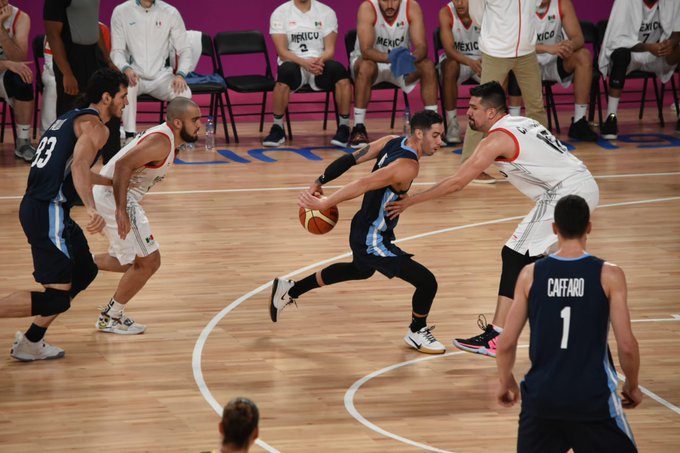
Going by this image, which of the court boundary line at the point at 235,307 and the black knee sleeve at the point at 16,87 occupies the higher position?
the black knee sleeve at the point at 16,87

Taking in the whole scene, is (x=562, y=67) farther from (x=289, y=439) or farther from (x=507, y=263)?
(x=289, y=439)

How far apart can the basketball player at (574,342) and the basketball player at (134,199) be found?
126 inches

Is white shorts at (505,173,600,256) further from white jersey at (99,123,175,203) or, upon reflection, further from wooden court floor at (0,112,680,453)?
white jersey at (99,123,175,203)

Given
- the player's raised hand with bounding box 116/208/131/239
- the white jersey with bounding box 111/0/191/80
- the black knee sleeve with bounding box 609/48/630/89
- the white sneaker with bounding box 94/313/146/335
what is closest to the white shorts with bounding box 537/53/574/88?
the black knee sleeve with bounding box 609/48/630/89

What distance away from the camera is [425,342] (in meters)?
6.23

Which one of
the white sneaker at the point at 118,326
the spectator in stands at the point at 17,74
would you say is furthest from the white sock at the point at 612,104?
the white sneaker at the point at 118,326

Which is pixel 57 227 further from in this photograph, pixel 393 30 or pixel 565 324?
pixel 393 30

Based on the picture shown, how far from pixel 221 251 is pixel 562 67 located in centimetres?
607

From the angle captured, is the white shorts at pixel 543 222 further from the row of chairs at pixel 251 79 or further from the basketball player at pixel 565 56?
the row of chairs at pixel 251 79

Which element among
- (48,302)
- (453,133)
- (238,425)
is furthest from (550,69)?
(238,425)

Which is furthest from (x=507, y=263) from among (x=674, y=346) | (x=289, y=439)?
(x=289, y=439)

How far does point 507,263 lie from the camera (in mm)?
6141

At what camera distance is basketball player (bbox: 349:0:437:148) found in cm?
1266

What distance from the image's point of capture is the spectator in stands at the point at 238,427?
300 centimetres
